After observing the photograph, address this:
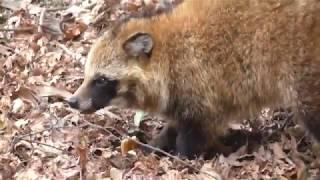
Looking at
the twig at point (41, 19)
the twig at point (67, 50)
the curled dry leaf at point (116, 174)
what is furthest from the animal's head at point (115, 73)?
the twig at point (41, 19)

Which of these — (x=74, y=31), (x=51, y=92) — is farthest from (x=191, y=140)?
(x=74, y=31)

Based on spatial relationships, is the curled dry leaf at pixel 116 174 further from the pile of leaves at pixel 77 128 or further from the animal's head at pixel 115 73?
the animal's head at pixel 115 73

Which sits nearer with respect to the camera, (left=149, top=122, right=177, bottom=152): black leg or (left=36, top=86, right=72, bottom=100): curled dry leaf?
(left=149, top=122, right=177, bottom=152): black leg

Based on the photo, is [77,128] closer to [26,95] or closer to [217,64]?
[26,95]

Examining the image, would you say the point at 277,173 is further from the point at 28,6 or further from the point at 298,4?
the point at 28,6

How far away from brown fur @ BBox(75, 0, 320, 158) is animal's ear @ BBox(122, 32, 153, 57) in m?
0.04

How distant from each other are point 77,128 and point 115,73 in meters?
0.62

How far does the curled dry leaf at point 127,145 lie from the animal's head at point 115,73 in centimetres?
34

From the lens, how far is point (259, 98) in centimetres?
649

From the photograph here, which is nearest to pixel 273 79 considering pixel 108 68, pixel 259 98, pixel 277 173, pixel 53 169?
pixel 259 98

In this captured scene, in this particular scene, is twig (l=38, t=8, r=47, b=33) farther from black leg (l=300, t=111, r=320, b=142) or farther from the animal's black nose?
black leg (l=300, t=111, r=320, b=142)

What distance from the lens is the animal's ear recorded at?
650 cm

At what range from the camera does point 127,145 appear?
6.50m

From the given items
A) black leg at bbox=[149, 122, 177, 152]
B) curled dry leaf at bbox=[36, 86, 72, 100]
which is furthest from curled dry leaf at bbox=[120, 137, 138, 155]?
curled dry leaf at bbox=[36, 86, 72, 100]
